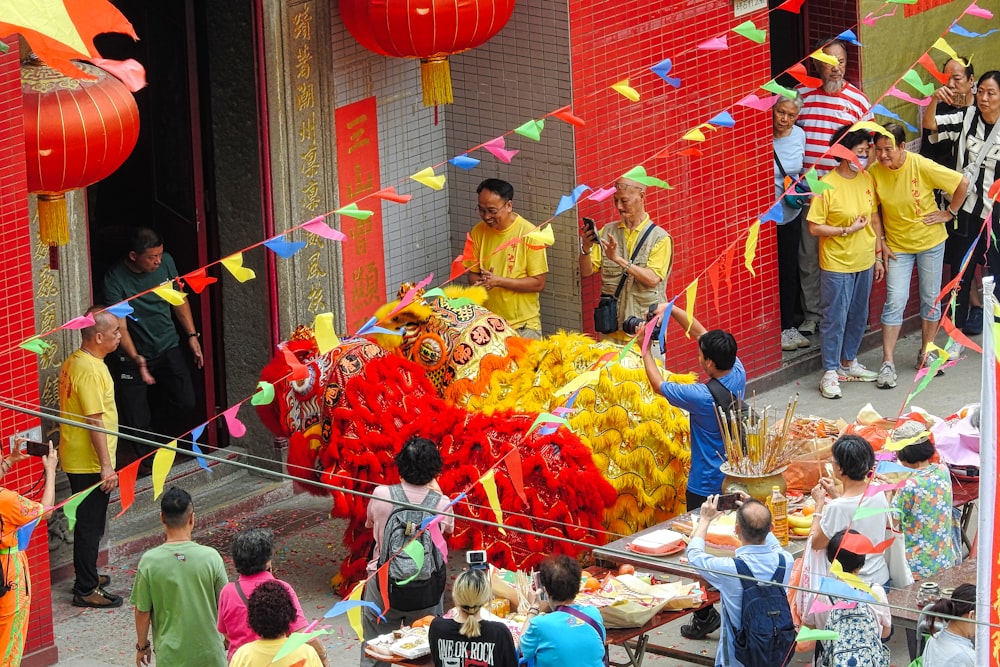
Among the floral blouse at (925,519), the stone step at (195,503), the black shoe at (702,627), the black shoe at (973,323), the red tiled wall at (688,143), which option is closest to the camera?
the floral blouse at (925,519)

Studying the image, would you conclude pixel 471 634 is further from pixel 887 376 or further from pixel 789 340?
pixel 789 340

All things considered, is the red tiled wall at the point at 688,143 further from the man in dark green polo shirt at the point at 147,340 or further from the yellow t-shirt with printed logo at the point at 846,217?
the man in dark green polo shirt at the point at 147,340

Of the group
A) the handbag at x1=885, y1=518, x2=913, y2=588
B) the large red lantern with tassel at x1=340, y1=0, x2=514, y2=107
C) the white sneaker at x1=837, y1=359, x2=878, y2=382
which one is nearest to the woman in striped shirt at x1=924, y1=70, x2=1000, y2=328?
the white sneaker at x1=837, y1=359, x2=878, y2=382

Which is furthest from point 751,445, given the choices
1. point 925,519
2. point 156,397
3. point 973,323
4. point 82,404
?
point 973,323

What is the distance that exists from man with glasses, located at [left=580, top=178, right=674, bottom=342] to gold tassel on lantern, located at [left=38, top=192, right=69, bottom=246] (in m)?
3.71

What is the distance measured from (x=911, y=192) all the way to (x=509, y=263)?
3353 millimetres

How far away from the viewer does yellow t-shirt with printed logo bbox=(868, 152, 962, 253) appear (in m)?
13.7

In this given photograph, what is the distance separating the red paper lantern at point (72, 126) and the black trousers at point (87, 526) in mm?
1721

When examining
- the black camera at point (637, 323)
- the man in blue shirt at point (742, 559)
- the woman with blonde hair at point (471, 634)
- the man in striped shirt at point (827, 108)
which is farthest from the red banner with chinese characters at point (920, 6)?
the woman with blonde hair at point (471, 634)

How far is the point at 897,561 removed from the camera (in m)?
9.16

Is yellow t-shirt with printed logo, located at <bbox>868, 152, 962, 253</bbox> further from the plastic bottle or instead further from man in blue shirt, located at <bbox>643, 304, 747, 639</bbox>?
the plastic bottle

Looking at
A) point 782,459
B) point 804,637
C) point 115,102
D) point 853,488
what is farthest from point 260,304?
point 804,637

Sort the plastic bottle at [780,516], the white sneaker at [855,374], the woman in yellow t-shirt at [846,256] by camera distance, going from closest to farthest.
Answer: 1. the plastic bottle at [780,516]
2. the woman in yellow t-shirt at [846,256]
3. the white sneaker at [855,374]

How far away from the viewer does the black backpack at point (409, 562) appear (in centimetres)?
899
